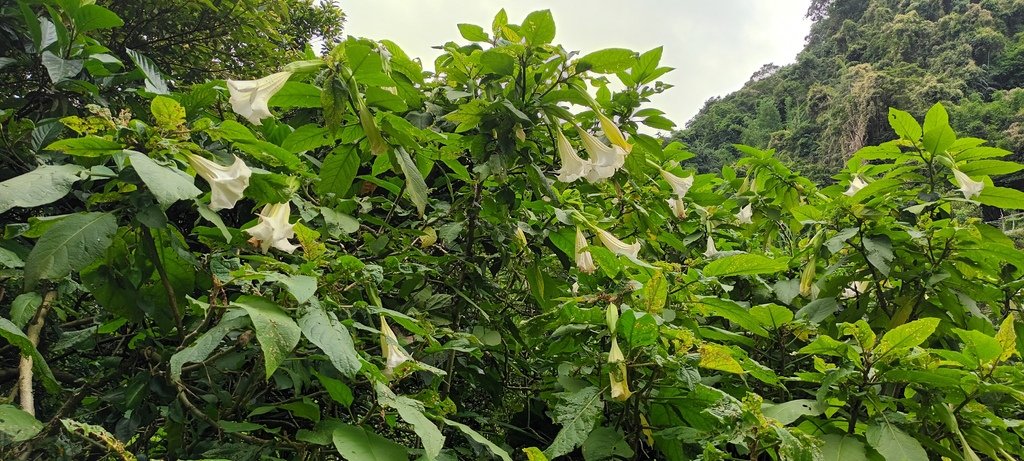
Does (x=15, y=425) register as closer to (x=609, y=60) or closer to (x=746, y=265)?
(x=609, y=60)

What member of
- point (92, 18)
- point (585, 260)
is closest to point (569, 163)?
point (585, 260)

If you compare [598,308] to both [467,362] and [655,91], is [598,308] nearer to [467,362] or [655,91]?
[467,362]

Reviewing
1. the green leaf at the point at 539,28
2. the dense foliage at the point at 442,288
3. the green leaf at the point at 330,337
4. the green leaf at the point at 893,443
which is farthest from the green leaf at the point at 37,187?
the green leaf at the point at 893,443

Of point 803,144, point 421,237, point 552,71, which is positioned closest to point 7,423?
point 421,237

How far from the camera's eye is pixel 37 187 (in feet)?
2.66

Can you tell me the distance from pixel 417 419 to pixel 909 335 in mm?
923

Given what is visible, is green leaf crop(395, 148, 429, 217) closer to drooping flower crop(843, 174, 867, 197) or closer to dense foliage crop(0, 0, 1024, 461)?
dense foliage crop(0, 0, 1024, 461)

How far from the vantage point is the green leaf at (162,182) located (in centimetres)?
75

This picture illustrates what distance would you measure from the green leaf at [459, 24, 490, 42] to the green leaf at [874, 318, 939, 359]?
113 centimetres

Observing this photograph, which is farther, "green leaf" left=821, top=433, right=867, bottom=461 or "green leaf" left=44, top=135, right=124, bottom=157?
"green leaf" left=821, top=433, right=867, bottom=461

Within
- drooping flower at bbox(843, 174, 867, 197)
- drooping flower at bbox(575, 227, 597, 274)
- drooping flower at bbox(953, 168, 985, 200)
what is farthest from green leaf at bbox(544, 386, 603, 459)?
drooping flower at bbox(843, 174, 867, 197)

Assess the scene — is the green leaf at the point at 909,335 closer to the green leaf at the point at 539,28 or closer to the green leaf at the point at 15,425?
the green leaf at the point at 539,28

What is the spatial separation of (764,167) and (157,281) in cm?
221

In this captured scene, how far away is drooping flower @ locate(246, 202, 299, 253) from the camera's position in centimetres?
114
